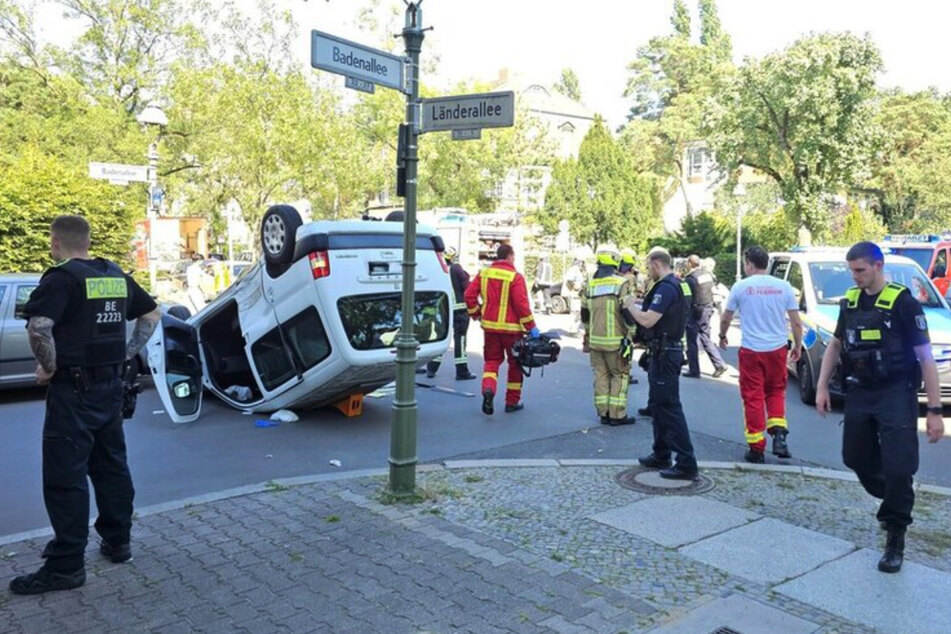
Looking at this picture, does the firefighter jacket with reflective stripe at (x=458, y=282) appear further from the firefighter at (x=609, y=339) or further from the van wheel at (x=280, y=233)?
the van wheel at (x=280, y=233)

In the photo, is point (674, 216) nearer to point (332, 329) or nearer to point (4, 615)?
point (332, 329)

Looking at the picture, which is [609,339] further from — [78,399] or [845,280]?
[78,399]

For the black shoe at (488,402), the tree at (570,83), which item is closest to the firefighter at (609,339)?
the black shoe at (488,402)

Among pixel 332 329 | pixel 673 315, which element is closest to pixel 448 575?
pixel 673 315

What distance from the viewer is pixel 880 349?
4625mm

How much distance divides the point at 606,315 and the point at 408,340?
10.5 feet

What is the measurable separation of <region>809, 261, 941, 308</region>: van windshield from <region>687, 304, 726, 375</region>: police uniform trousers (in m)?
1.73

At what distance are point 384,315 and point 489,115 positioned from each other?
2947 millimetres

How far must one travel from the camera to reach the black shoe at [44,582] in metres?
4.04

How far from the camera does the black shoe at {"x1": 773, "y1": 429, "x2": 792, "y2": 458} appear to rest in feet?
23.2

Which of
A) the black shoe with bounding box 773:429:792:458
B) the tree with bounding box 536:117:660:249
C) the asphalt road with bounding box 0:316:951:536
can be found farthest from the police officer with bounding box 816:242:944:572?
the tree with bounding box 536:117:660:249

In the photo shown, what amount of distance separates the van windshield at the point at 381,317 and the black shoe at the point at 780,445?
11.3 feet

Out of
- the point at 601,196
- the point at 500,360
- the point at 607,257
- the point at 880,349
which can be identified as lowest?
the point at 500,360

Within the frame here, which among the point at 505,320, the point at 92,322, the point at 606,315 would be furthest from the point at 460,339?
the point at 92,322
